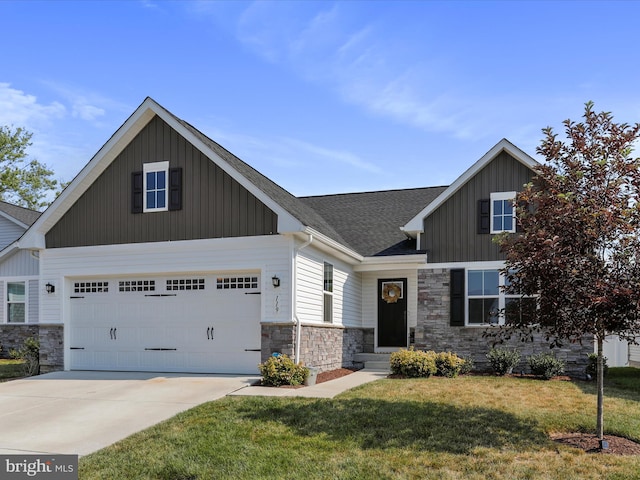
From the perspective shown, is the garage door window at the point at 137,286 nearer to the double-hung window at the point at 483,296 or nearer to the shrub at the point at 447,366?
the shrub at the point at 447,366

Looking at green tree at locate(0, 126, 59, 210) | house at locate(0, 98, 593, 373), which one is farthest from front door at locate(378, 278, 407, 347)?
green tree at locate(0, 126, 59, 210)

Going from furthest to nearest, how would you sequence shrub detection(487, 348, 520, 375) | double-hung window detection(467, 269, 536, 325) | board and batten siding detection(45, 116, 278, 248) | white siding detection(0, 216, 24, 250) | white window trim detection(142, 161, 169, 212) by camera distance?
white siding detection(0, 216, 24, 250)
double-hung window detection(467, 269, 536, 325)
shrub detection(487, 348, 520, 375)
white window trim detection(142, 161, 169, 212)
board and batten siding detection(45, 116, 278, 248)

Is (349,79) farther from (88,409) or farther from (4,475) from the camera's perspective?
(4,475)

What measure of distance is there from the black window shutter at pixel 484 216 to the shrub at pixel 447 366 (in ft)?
11.8

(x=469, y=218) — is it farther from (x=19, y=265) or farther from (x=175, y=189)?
(x=19, y=265)

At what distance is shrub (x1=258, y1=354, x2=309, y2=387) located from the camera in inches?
472

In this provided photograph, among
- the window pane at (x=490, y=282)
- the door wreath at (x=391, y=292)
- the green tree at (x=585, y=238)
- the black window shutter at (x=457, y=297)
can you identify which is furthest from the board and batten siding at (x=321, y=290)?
the green tree at (x=585, y=238)

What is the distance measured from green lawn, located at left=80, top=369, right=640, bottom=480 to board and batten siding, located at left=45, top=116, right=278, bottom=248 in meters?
4.86

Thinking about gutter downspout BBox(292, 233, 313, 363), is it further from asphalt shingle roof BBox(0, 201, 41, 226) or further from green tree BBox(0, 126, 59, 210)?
green tree BBox(0, 126, 59, 210)

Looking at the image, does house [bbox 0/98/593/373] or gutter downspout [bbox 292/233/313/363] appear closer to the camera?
gutter downspout [bbox 292/233/313/363]

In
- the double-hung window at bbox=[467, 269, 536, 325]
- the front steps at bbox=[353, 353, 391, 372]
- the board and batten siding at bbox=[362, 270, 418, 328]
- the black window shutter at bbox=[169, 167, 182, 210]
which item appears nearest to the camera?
the black window shutter at bbox=[169, 167, 182, 210]

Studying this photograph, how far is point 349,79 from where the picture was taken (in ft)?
39.1

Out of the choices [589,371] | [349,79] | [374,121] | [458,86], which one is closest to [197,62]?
[349,79]

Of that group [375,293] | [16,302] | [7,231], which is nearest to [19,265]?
[16,302]
